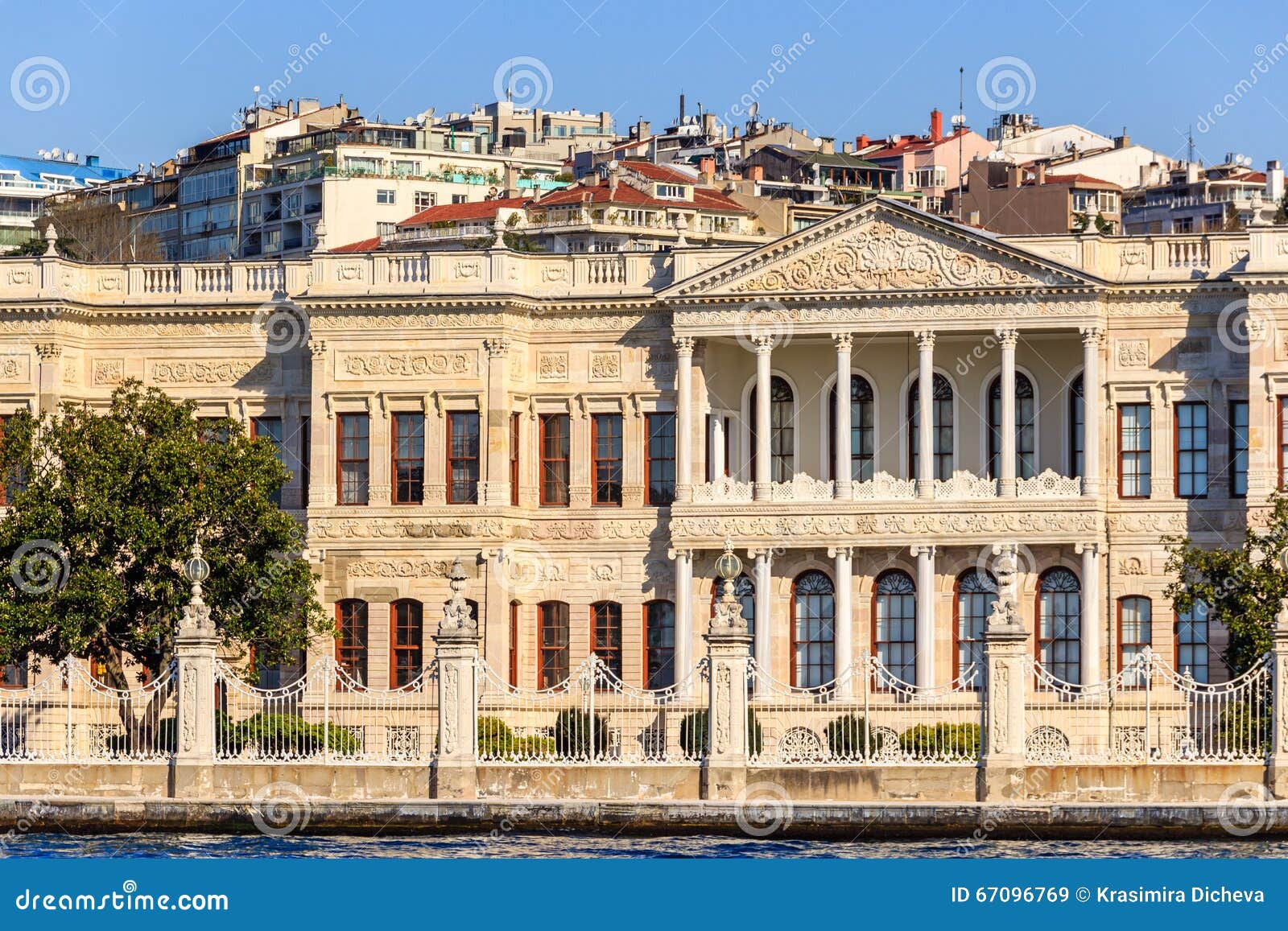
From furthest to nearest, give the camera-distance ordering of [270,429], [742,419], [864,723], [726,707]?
1. [270,429]
2. [742,419]
3. [864,723]
4. [726,707]

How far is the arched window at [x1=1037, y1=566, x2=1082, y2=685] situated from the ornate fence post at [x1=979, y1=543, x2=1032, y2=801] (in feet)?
48.5

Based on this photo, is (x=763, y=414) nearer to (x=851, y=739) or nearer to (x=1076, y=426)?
(x=1076, y=426)

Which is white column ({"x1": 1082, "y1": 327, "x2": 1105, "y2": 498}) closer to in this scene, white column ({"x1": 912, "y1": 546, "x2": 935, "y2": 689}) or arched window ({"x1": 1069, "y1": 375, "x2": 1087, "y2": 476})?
arched window ({"x1": 1069, "y1": 375, "x2": 1087, "y2": 476})

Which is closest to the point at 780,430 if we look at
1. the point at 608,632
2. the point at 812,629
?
the point at 812,629

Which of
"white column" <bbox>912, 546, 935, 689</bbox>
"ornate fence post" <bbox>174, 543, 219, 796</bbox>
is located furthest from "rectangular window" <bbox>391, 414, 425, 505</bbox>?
"ornate fence post" <bbox>174, 543, 219, 796</bbox>

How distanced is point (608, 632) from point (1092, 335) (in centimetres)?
985

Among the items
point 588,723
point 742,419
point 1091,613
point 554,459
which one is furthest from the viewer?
point 742,419

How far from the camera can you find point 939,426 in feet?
193

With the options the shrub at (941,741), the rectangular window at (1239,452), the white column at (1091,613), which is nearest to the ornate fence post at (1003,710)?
the shrub at (941,741)

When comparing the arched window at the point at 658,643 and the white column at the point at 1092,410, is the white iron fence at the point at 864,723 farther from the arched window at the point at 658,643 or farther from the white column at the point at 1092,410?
the white column at the point at 1092,410

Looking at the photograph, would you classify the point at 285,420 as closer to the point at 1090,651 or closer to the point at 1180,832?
the point at 1090,651

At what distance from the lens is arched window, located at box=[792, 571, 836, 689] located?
5800cm

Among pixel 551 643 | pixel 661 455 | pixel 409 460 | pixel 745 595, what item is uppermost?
pixel 661 455

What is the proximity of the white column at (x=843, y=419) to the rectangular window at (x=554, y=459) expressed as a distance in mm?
4902
